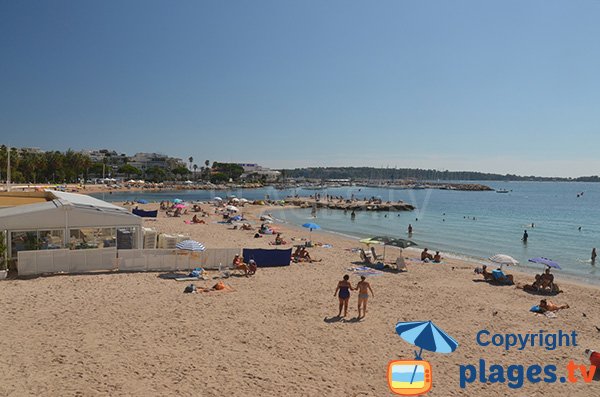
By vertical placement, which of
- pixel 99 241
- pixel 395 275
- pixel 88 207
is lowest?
pixel 395 275

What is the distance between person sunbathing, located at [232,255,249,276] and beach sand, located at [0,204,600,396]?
22.6 inches

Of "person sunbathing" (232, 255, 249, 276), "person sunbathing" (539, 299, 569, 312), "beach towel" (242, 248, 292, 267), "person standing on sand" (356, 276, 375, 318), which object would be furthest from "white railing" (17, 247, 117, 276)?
"person sunbathing" (539, 299, 569, 312)

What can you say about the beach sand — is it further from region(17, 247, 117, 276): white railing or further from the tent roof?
the tent roof

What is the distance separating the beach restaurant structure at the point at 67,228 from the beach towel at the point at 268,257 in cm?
461

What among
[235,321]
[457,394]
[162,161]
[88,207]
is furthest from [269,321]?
[162,161]

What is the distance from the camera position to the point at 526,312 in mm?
13133

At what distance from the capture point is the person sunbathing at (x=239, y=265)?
16109 mm

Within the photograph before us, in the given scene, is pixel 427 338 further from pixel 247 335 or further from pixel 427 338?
pixel 247 335

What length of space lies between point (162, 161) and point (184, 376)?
19088cm

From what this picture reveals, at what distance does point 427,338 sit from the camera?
719cm

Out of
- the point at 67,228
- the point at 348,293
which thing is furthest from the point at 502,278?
the point at 67,228

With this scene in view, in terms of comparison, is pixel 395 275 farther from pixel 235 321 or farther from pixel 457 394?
pixel 457 394

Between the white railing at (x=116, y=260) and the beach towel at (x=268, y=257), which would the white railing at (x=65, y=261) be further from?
the beach towel at (x=268, y=257)
